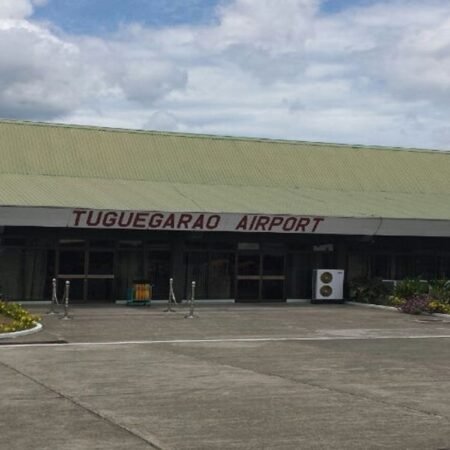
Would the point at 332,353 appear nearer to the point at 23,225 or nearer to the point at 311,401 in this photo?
the point at 311,401

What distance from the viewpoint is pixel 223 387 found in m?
12.8

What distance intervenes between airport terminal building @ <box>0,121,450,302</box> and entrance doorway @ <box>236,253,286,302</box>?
40 mm

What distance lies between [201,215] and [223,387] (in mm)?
16592

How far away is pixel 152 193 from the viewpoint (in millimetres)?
31594

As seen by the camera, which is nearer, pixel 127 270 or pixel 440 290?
pixel 440 290

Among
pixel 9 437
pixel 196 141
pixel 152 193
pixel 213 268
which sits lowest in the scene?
pixel 9 437

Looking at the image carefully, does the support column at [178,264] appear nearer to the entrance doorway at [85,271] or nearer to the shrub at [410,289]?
the entrance doorway at [85,271]

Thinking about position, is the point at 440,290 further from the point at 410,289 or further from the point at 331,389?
the point at 331,389

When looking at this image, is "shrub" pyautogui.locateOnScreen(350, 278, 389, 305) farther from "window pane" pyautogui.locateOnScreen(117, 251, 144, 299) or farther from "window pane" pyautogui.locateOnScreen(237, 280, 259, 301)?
"window pane" pyautogui.locateOnScreen(117, 251, 144, 299)

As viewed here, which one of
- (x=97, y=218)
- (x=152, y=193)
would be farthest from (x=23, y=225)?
(x=152, y=193)

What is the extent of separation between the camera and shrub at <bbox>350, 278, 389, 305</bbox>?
1278 inches

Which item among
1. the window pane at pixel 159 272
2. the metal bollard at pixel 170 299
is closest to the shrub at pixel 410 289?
the metal bollard at pixel 170 299

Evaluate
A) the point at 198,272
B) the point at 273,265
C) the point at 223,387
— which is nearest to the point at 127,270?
the point at 198,272

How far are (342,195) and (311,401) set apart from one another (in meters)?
24.2
